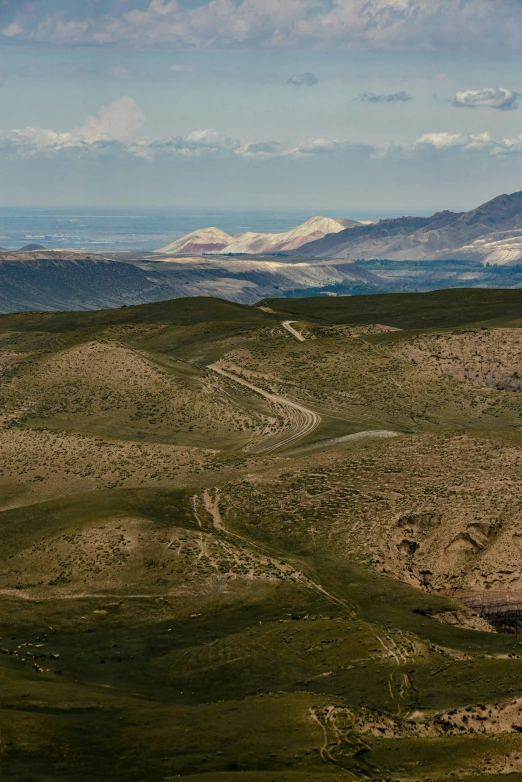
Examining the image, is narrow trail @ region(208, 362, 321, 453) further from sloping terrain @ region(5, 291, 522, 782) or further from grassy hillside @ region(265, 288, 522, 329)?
grassy hillside @ region(265, 288, 522, 329)

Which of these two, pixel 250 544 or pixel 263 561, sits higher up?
pixel 250 544

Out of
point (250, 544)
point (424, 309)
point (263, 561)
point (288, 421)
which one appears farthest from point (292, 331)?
point (263, 561)

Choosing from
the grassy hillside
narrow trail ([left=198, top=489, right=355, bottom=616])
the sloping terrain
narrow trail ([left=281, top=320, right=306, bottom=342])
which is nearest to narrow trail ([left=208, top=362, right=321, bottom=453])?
the sloping terrain

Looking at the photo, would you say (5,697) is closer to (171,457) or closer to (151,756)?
(151,756)

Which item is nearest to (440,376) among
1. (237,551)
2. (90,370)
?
(90,370)

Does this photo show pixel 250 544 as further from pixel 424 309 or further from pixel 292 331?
pixel 424 309

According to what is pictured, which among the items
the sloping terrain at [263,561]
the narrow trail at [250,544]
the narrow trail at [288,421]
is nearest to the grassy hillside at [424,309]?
the sloping terrain at [263,561]

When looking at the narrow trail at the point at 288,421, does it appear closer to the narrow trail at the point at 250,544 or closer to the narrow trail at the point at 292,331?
the narrow trail at the point at 292,331
